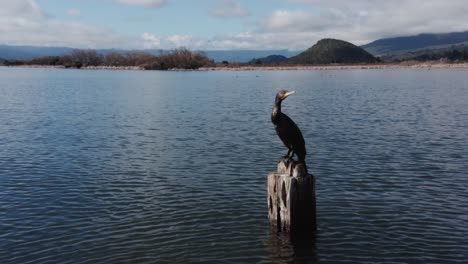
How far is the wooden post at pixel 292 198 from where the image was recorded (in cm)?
1256

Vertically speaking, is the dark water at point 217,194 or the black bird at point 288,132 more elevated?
the black bird at point 288,132

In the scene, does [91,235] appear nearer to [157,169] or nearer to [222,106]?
[157,169]

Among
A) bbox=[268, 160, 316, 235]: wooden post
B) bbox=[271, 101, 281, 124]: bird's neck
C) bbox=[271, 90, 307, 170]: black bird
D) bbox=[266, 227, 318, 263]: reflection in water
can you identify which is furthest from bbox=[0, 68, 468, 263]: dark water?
bbox=[271, 101, 281, 124]: bird's neck

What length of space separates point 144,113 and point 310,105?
17437 millimetres

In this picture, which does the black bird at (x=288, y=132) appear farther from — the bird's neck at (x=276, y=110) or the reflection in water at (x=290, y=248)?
the reflection in water at (x=290, y=248)

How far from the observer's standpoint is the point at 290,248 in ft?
41.4

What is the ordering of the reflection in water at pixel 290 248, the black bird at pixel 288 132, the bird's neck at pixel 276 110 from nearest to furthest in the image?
the reflection in water at pixel 290 248
the bird's neck at pixel 276 110
the black bird at pixel 288 132

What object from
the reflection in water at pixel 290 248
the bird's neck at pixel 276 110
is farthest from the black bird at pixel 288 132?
the reflection in water at pixel 290 248

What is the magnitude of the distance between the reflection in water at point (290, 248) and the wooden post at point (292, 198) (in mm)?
194

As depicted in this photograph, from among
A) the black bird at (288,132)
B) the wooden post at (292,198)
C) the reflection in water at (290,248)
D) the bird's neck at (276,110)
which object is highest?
the bird's neck at (276,110)

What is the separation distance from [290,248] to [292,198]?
1.27m

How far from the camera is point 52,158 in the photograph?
936 inches

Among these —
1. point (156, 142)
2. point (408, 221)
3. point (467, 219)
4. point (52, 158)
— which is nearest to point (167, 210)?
point (408, 221)

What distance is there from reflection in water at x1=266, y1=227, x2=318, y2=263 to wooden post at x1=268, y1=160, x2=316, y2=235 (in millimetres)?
194
